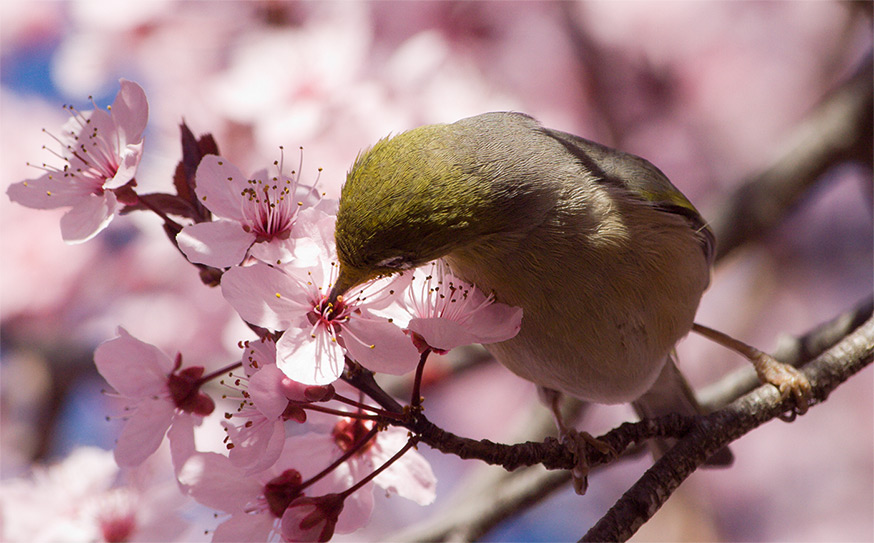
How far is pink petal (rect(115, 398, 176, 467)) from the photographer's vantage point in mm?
1573

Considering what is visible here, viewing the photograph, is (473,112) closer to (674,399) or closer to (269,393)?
(674,399)

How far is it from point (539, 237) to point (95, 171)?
3.28 feet

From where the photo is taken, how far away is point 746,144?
16.9 ft

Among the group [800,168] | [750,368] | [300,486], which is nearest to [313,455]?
[300,486]

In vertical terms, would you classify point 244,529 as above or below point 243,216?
below

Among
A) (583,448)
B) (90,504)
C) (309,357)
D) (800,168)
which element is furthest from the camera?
(800,168)

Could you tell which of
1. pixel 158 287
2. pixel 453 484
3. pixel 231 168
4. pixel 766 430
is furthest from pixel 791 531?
pixel 231 168

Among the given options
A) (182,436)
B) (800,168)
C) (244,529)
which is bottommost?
(244,529)

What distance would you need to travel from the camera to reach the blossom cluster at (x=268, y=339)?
4.61ft

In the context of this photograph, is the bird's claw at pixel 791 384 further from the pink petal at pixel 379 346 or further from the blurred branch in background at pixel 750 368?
the pink petal at pixel 379 346

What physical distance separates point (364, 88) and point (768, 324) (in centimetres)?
333

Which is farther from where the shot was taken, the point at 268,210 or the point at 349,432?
the point at 349,432

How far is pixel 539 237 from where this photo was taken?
1.78 m

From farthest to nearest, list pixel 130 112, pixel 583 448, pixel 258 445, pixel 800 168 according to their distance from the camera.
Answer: pixel 800 168 → pixel 583 448 → pixel 130 112 → pixel 258 445
